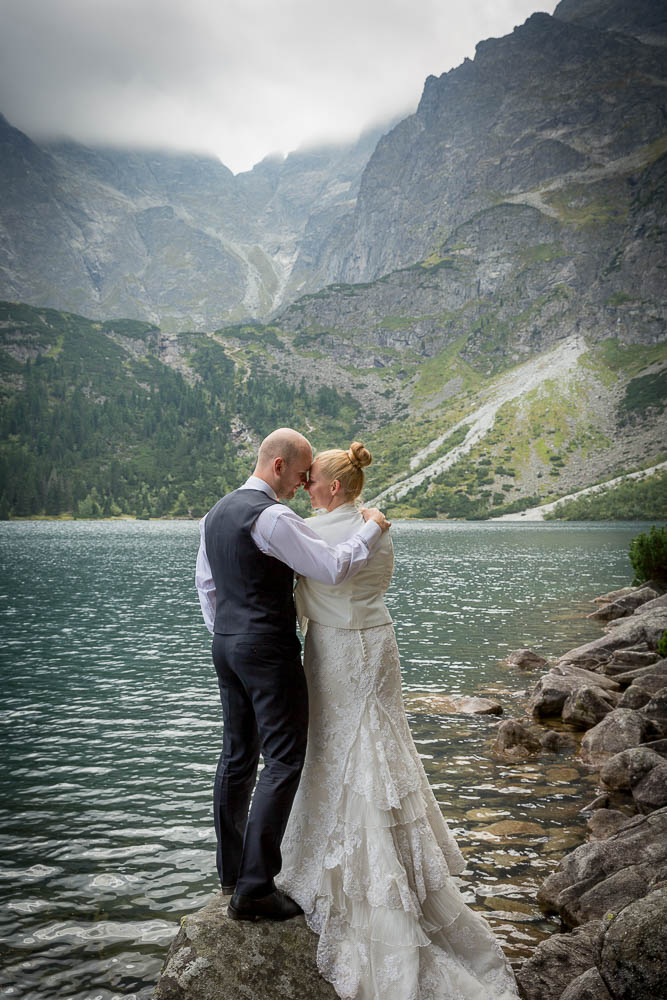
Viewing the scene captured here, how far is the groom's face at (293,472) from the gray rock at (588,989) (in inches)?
164

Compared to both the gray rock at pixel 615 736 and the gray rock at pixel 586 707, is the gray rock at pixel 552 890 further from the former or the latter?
the gray rock at pixel 586 707

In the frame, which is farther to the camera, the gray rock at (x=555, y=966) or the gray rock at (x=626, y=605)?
the gray rock at (x=626, y=605)

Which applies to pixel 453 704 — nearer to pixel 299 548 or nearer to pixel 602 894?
pixel 602 894

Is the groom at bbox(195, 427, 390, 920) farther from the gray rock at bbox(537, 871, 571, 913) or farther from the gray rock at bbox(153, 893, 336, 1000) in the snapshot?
the gray rock at bbox(537, 871, 571, 913)

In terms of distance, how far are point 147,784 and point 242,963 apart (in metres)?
9.44

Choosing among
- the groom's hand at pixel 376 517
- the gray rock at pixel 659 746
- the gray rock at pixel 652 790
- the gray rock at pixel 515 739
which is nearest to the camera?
the groom's hand at pixel 376 517

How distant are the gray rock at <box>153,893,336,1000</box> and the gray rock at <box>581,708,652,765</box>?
964 cm

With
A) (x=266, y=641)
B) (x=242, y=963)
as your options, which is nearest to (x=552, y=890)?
(x=242, y=963)

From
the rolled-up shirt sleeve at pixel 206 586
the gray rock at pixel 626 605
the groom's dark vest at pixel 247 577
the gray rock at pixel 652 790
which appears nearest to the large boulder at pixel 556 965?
the groom's dark vest at pixel 247 577

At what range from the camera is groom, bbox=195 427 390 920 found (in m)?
5.13

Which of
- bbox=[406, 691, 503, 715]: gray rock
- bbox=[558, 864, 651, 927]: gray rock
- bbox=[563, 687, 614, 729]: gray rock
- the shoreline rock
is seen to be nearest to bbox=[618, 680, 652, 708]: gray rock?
the shoreline rock

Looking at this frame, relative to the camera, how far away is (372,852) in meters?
5.13

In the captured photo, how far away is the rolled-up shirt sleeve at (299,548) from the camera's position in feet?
16.6

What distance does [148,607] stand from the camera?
41750mm
